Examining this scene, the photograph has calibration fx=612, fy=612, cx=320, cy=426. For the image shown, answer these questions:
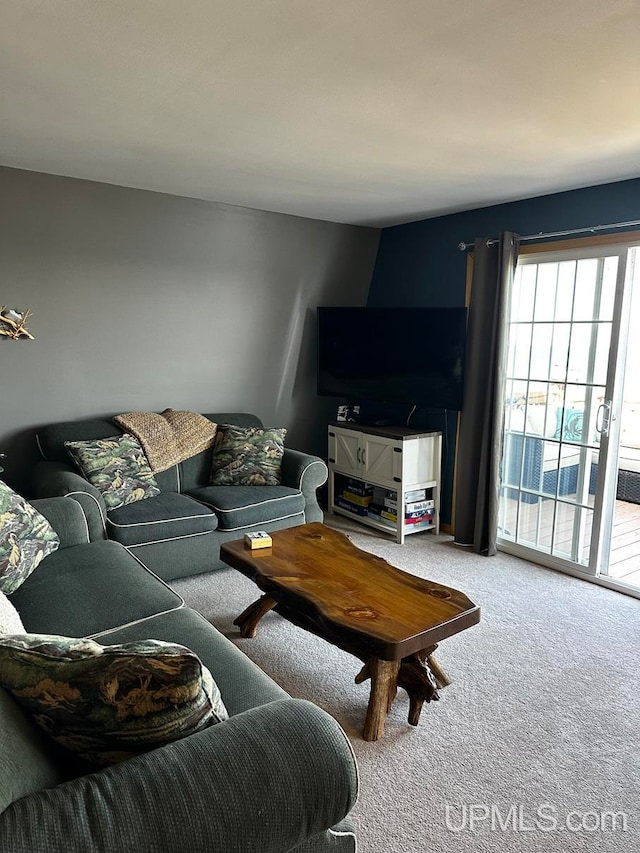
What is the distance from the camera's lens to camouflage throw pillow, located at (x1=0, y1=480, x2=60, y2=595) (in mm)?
2383

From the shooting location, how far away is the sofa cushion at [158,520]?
3.43 metres

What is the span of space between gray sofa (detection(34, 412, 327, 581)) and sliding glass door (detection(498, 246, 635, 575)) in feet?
4.67

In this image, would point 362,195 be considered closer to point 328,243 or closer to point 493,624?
point 328,243

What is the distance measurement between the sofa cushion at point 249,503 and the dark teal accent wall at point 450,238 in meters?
1.38

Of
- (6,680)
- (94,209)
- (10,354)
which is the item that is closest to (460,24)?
(6,680)

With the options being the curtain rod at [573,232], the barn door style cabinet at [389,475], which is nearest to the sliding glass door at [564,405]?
the curtain rod at [573,232]

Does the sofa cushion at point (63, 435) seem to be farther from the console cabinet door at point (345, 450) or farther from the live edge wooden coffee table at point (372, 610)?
the console cabinet door at point (345, 450)

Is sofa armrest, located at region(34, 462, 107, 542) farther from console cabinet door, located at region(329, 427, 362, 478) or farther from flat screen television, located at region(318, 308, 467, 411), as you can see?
flat screen television, located at region(318, 308, 467, 411)

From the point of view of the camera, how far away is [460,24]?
1.74 meters

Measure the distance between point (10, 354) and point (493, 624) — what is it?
3.27 m

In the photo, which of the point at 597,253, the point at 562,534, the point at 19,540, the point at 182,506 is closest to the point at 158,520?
the point at 182,506

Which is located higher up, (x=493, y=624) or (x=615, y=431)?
(x=615, y=431)

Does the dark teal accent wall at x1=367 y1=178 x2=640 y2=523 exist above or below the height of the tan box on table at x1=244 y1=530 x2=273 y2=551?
above

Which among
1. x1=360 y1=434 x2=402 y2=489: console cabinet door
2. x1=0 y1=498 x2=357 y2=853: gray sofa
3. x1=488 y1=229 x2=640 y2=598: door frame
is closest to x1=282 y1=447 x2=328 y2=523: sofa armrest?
x1=360 y1=434 x2=402 y2=489: console cabinet door
